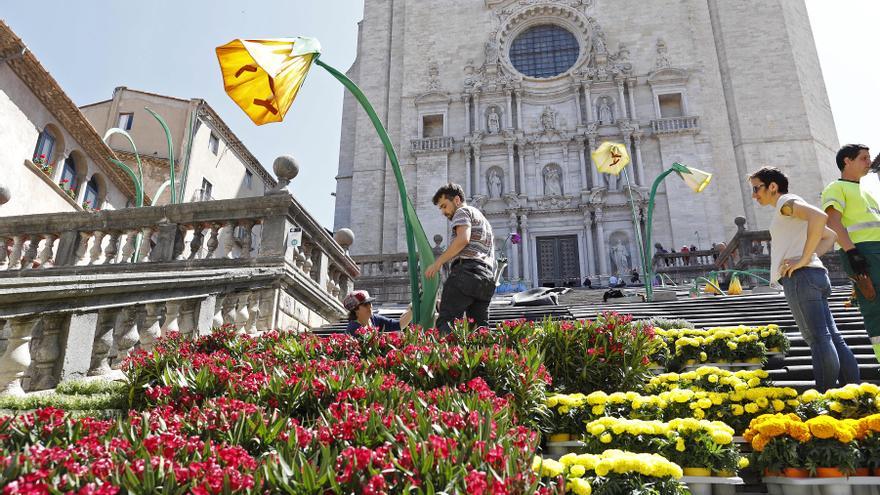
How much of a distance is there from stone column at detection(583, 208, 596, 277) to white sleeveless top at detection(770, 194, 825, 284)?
20660mm

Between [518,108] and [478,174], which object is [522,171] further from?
[518,108]

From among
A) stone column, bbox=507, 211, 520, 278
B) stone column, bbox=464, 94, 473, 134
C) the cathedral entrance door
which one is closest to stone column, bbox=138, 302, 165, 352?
stone column, bbox=507, 211, 520, 278

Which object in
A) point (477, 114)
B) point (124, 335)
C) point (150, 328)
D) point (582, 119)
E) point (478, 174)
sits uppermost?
point (477, 114)

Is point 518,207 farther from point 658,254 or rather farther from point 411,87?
point 411,87

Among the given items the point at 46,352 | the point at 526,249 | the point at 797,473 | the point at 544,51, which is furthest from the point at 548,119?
the point at 797,473

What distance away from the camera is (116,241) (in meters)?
8.19

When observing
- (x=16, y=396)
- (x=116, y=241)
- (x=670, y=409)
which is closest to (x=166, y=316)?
(x=16, y=396)

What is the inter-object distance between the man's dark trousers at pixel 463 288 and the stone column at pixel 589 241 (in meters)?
20.5

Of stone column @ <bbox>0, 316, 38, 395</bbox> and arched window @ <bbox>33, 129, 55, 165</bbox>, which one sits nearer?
stone column @ <bbox>0, 316, 38, 395</bbox>

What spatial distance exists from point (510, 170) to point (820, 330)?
22967 millimetres

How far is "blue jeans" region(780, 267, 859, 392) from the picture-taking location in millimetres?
3611

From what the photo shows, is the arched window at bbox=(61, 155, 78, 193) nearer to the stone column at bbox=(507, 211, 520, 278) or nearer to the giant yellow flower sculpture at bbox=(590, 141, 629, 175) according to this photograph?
the giant yellow flower sculpture at bbox=(590, 141, 629, 175)

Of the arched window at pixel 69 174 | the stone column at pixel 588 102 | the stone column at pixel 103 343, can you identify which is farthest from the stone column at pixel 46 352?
the stone column at pixel 588 102

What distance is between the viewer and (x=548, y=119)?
27188mm
